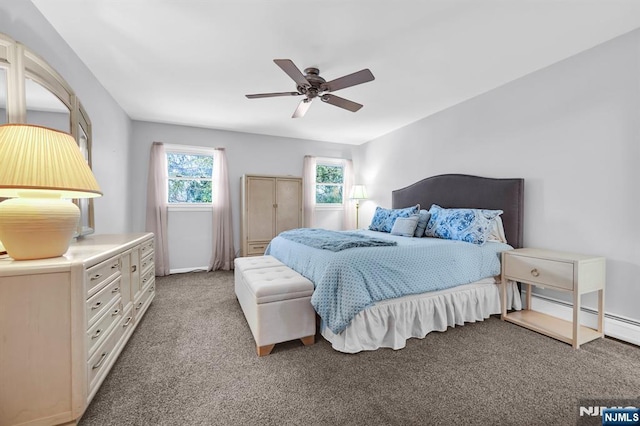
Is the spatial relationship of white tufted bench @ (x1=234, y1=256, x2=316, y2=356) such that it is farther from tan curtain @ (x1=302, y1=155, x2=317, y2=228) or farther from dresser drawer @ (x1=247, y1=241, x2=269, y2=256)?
tan curtain @ (x1=302, y1=155, x2=317, y2=228)

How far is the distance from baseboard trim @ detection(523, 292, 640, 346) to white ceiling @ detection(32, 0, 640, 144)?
232 centimetres

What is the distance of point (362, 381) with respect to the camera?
1641 mm

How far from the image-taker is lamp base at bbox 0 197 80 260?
4.11 feet

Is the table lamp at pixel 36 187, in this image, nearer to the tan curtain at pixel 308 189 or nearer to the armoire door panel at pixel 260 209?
the armoire door panel at pixel 260 209

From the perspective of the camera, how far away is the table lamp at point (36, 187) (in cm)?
123

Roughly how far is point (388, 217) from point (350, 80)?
2.05 m

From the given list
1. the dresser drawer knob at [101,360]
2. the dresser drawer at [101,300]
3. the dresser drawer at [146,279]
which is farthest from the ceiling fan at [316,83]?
the dresser drawer knob at [101,360]

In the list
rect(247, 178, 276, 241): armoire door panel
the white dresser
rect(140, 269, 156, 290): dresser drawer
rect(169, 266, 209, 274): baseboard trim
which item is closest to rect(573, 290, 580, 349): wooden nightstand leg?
the white dresser

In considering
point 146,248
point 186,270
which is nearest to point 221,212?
point 186,270

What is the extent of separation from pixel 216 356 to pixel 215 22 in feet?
8.13

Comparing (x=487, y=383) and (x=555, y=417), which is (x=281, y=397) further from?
(x=555, y=417)

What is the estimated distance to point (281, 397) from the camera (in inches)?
59.5

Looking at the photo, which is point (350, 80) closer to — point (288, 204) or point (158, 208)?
point (288, 204)

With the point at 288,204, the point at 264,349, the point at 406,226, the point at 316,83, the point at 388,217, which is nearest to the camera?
the point at 264,349
